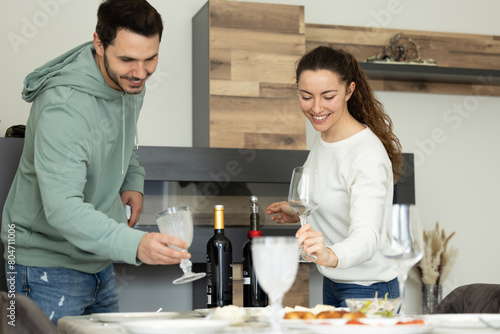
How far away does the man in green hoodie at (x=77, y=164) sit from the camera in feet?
4.72

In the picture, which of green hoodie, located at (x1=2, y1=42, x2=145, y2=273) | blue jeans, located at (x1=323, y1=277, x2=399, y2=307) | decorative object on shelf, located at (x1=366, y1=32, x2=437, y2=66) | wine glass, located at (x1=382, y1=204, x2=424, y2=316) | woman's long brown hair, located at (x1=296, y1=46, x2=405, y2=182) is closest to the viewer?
wine glass, located at (x1=382, y1=204, x2=424, y2=316)

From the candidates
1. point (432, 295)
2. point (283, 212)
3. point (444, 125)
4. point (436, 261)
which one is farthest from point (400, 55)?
point (283, 212)

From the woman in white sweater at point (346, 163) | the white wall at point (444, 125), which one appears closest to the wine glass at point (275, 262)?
the woman in white sweater at point (346, 163)

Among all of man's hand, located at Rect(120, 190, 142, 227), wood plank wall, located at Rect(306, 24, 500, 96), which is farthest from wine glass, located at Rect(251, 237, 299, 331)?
wood plank wall, located at Rect(306, 24, 500, 96)

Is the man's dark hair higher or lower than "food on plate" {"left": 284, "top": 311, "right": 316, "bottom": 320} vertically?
higher

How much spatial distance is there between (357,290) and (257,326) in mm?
621

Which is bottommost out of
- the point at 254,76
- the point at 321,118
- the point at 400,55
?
the point at 321,118

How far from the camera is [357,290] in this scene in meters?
1.68

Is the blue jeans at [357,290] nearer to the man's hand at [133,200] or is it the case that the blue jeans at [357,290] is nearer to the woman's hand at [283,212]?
the woman's hand at [283,212]

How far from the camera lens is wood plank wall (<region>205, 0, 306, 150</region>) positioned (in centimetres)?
313

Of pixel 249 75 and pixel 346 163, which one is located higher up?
pixel 249 75

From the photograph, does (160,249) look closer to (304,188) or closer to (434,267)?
(304,188)

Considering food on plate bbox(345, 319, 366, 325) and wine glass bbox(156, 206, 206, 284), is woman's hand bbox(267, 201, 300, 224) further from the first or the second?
food on plate bbox(345, 319, 366, 325)

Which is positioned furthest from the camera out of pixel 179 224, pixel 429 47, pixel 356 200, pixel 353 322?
pixel 429 47
